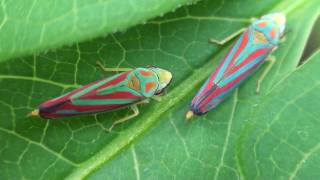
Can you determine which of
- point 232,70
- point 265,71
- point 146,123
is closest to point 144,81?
point 146,123

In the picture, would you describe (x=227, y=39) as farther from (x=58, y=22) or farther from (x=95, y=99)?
(x=58, y=22)

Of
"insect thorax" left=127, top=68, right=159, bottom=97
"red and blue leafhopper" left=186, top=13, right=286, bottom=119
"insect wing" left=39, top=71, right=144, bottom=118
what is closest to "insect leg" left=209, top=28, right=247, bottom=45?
"red and blue leafhopper" left=186, top=13, right=286, bottom=119

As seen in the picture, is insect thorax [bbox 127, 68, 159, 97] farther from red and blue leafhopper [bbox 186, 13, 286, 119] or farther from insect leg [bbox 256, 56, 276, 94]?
insect leg [bbox 256, 56, 276, 94]

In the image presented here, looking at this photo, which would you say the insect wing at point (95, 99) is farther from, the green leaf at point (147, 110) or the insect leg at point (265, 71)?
the insect leg at point (265, 71)

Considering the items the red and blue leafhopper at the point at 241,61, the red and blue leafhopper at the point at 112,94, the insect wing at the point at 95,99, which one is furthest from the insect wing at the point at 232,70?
the insect wing at the point at 95,99

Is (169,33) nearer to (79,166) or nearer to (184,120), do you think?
(184,120)

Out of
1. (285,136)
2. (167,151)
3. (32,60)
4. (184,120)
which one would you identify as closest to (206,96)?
(184,120)

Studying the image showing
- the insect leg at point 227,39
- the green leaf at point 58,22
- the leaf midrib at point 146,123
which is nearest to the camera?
the green leaf at point 58,22
